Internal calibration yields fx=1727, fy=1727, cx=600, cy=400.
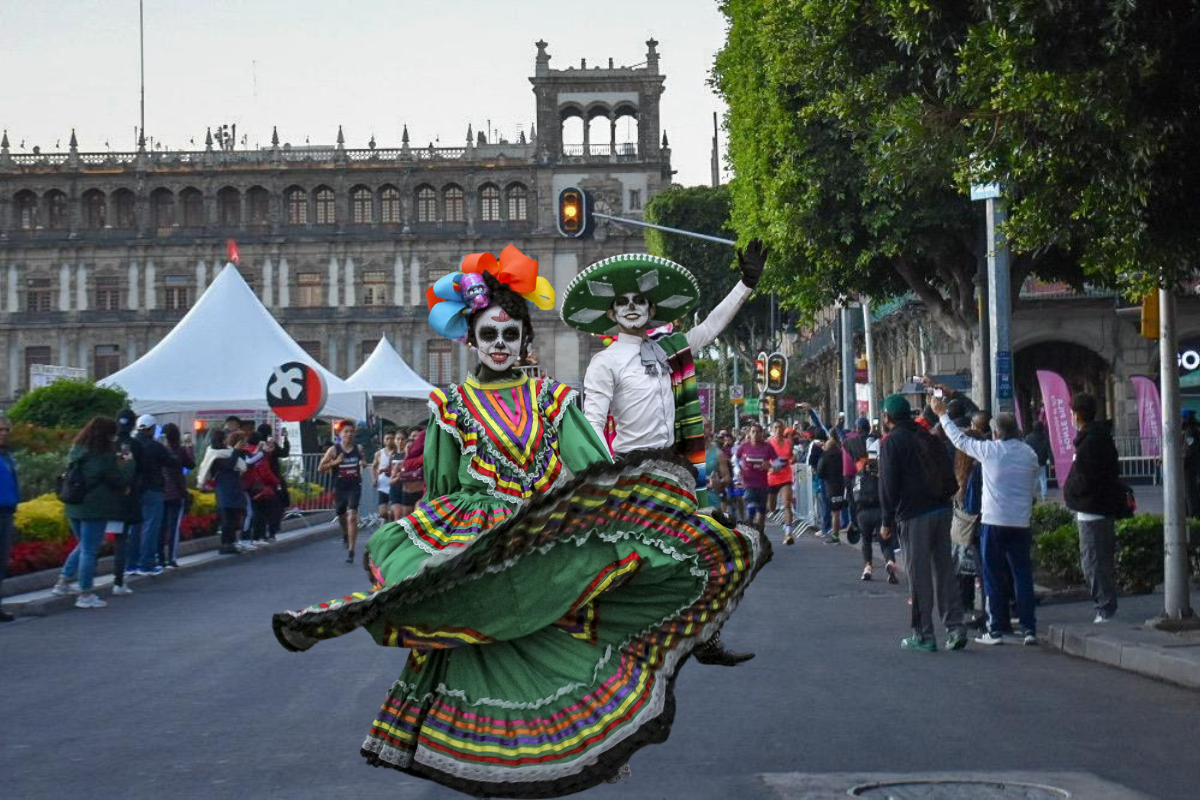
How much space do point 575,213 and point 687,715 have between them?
1618 cm

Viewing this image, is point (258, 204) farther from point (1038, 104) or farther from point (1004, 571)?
point (1038, 104)

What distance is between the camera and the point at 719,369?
233 ft

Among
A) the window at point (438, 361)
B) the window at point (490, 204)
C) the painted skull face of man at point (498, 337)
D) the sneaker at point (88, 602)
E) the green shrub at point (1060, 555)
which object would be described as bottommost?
the sneaker at point (88, 602)

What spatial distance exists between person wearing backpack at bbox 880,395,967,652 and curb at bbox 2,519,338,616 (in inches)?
296

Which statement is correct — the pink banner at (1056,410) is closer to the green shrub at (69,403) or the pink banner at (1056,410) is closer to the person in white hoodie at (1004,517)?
the person in white hoodie at (1004,517)

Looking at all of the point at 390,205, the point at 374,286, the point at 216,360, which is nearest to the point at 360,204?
the point at 390,205

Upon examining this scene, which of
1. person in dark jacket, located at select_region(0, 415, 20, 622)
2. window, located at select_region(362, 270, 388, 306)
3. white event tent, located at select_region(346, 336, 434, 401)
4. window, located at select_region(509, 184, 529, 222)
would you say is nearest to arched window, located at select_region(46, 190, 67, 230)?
window, located at select_region(362, 270, 388, 306)

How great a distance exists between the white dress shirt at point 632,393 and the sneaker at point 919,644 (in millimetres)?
4012

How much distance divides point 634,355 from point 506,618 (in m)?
2.82

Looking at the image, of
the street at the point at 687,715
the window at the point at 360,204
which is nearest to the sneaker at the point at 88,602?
the street at the point at 687,715

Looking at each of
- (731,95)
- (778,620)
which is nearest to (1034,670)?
(778,620)

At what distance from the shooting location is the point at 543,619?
4.94 m

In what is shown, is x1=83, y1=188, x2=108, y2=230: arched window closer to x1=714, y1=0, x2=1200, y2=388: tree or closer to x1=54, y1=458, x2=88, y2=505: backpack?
x1=54, y1=458, x2=88, y2=505: backpack

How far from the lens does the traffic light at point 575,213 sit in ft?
78.5
